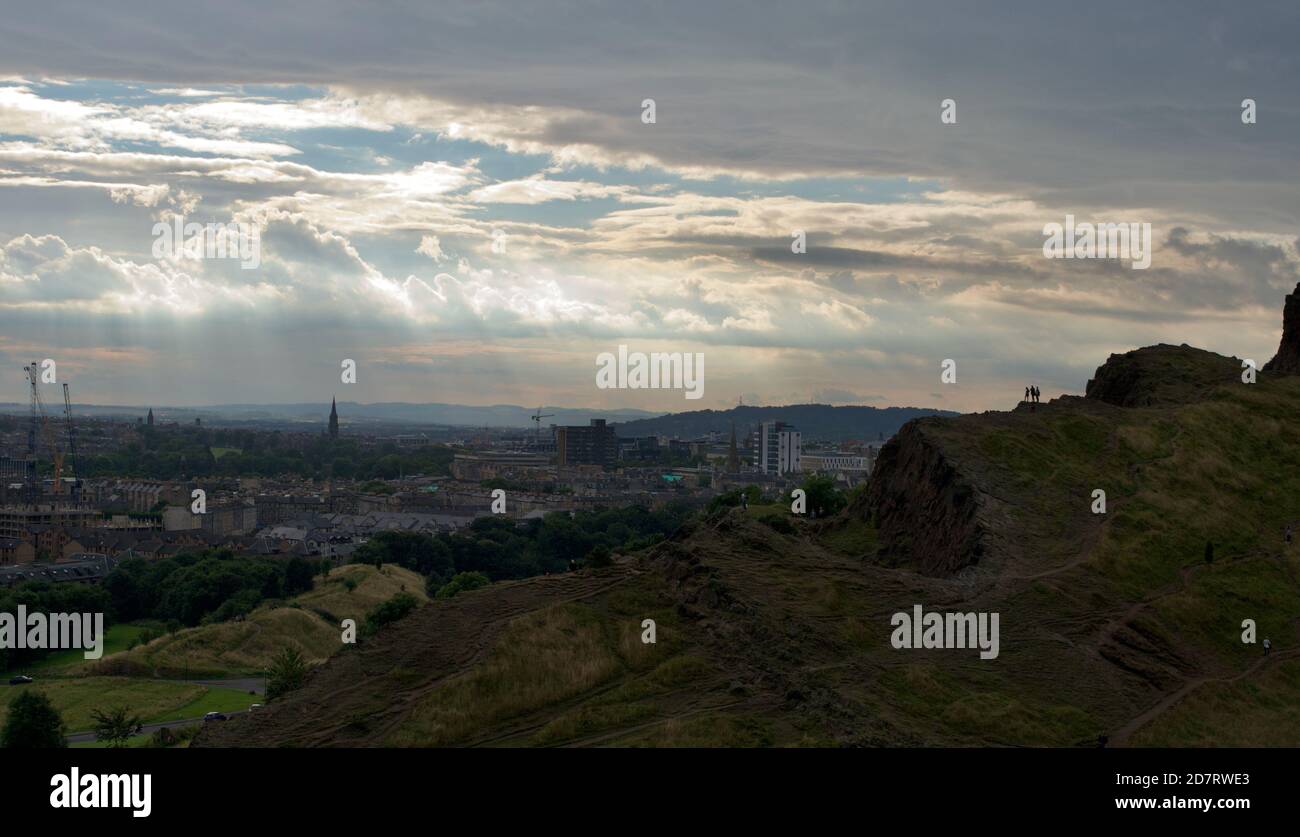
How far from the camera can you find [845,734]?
34.2m

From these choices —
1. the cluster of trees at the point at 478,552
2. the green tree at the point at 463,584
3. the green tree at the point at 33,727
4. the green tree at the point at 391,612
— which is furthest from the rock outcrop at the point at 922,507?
the cluster of trees at the point at 478,552

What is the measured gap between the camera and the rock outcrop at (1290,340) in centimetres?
7969

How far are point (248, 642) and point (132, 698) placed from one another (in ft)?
69.5

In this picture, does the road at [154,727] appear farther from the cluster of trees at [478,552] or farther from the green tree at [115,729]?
the cluster of trees at [478,552]

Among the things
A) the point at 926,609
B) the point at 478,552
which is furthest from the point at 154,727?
the point at 478,552

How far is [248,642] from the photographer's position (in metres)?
122

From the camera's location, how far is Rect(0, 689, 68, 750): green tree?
76000 millimetres

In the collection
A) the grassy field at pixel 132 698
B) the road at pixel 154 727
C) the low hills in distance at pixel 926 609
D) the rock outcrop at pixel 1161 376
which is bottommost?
the grassy field at pixel 132 698

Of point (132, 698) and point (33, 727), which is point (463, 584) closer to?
point (132, 698)

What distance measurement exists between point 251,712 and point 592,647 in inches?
441

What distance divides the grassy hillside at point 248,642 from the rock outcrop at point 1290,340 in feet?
271

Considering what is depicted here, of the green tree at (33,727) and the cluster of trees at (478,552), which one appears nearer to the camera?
the green tree at (33,727)
